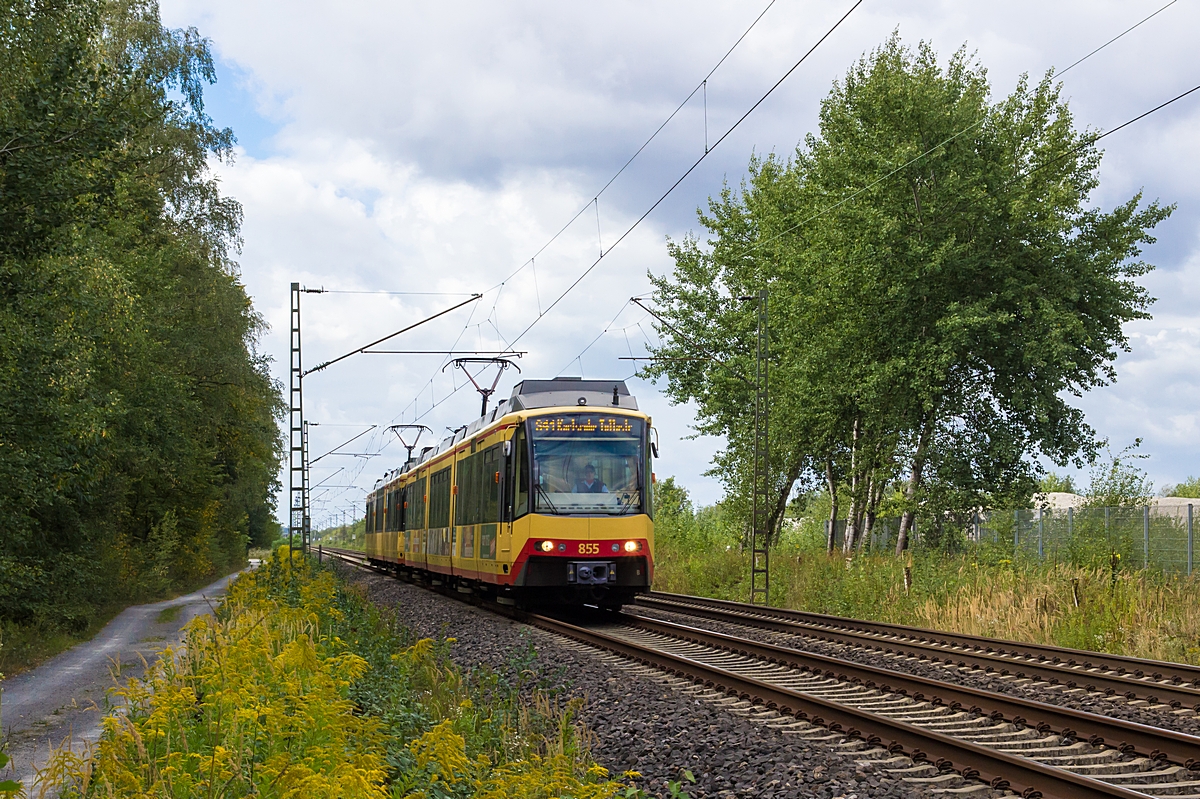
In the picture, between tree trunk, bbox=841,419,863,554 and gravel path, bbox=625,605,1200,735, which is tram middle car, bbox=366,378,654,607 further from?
tree trunk, bbox=841,419,863,554

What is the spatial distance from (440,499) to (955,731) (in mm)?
18133

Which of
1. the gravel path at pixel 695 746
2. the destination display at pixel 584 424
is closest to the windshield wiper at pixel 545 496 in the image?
the destination display at pixel 584 424

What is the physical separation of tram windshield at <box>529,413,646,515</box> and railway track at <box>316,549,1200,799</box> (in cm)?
501

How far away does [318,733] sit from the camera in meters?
6.43

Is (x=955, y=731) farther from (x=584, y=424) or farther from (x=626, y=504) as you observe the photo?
(x=584, y=424)

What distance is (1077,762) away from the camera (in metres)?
8.01

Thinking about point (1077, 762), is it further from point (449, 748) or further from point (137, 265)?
point (137, 265)

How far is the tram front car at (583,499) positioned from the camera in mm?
17844

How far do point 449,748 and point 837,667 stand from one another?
7.95 m

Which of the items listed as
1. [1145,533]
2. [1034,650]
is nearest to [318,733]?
[1034,650]

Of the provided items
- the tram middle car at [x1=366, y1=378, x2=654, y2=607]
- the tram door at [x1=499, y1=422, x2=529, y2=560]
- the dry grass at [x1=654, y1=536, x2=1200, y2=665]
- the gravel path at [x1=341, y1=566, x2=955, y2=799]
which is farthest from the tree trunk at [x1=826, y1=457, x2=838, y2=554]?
the gravel path at [x1=341, y1=566, x2=955, y2=799]

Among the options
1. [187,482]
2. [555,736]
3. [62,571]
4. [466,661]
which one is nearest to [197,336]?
[187,482]

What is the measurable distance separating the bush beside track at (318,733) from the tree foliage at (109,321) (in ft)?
19.2

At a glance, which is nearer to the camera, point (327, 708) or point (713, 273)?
point (327, 708)
